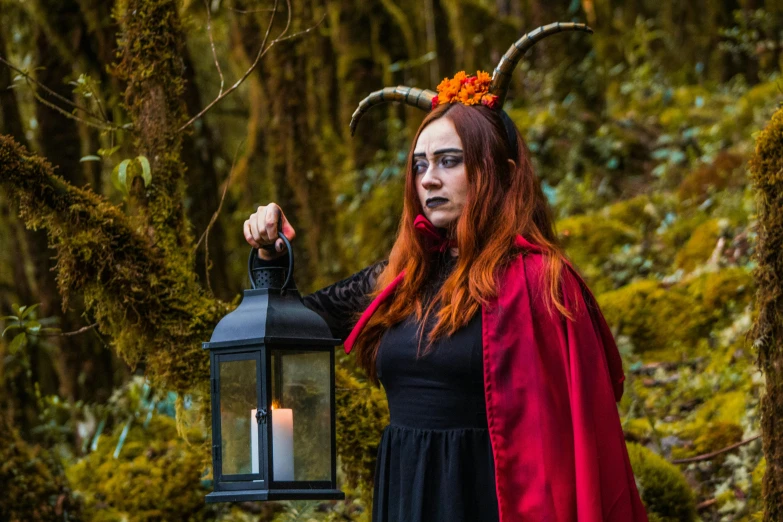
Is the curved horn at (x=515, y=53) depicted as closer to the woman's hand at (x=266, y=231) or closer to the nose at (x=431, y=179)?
the nose at (x=431, y=179)

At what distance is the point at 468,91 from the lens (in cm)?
304

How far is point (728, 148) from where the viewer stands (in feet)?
27.4

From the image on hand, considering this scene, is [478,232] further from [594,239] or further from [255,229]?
[594,239]

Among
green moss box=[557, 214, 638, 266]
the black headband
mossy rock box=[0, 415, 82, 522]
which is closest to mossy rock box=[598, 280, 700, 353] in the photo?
green moss box=[557, 214, 638, 266]

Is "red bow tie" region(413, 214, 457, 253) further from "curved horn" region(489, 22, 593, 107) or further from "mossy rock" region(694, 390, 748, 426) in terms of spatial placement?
"mossy rock" region(694, 390, 748, 426)

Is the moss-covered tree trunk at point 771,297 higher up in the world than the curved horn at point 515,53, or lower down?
lower down

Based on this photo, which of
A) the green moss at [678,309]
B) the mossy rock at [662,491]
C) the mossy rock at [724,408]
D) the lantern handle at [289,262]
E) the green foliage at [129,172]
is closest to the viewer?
the lantern handle at [289,262]

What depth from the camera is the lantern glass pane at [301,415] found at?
262 cm

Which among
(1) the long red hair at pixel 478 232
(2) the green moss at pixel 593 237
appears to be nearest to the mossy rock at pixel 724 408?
(2) the green moss at pixel 593 237

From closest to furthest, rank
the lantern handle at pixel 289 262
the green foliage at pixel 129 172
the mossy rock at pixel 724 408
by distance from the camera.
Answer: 1. the lantern handle at pixel 289 262
2. the green foliage at pixel 129 172
3. the mossy rock at pixel 724 408

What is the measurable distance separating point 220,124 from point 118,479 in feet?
22.0

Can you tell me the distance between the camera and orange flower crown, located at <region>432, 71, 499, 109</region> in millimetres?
3031

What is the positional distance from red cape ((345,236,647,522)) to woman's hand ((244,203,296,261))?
683 mm

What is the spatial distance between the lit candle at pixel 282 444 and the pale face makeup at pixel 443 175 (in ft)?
2.67
